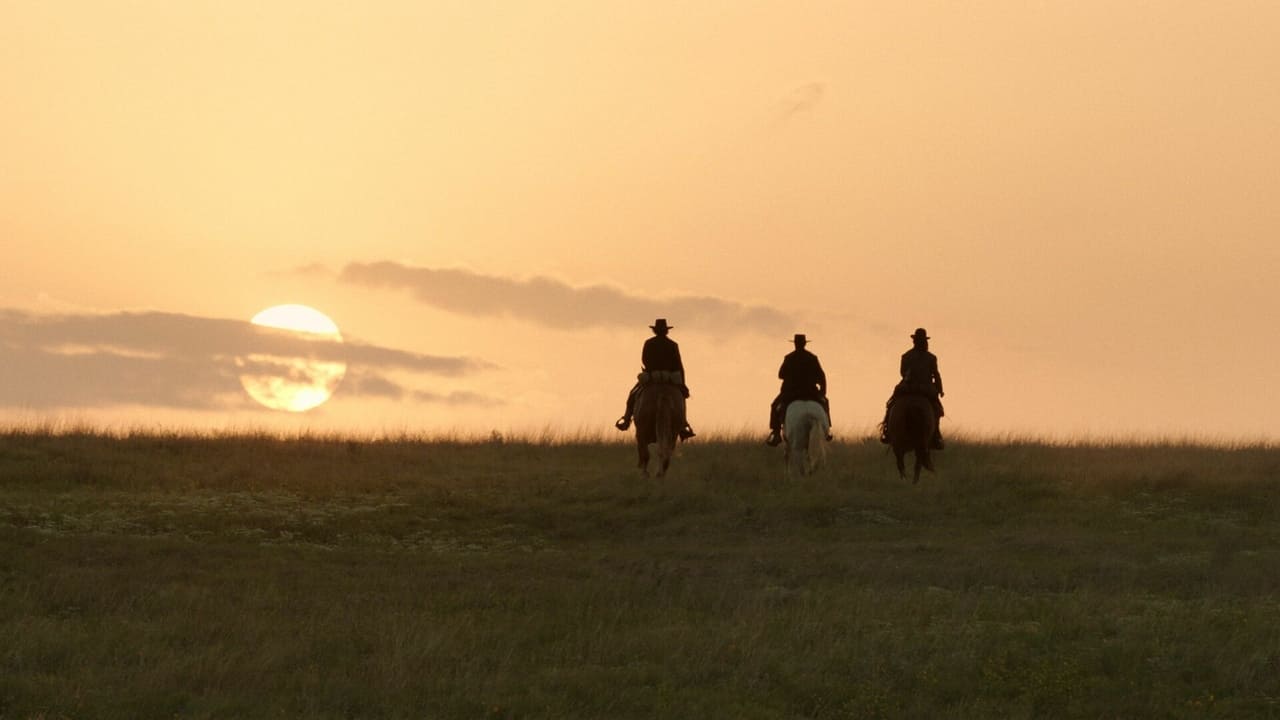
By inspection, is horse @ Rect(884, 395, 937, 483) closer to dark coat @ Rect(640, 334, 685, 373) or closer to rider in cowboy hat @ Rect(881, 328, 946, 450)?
rider in cowboy hat @ Rect(881, 328, 946, 450)

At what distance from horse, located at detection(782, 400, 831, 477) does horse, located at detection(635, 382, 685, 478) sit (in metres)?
2.24

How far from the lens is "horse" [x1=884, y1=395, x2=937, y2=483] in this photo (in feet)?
100

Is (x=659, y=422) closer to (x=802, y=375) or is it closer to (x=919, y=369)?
(x=802, y=375)

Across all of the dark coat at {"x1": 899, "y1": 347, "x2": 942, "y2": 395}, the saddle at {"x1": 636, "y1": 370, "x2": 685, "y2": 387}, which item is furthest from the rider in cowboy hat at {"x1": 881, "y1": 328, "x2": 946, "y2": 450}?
the saddle at {"x1": 636, "y1": 370, "x2": 685, "y2": 387}

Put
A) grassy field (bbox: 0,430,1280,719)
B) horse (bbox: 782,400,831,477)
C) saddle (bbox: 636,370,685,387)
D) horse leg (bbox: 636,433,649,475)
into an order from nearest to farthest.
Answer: grassy field (bbox: 0,430,1280,719) → horse (bbox: 782,400,831,477) → horse leg (bbox: 636,433,649,475) → saddle (bbox: 636,370,685,387)

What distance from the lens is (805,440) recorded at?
3030 centimetres

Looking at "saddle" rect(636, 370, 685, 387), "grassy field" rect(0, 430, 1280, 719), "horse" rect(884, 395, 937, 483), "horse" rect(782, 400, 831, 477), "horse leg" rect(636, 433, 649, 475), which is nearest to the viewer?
"grassy field" rect(0, 430, 1280, 719)

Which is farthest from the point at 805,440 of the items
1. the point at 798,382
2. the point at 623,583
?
the point at 623,583

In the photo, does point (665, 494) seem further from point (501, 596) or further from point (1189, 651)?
point (1189, 651)

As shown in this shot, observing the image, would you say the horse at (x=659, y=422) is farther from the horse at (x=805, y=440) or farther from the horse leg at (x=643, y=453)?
the horse at (x=805, y=440)

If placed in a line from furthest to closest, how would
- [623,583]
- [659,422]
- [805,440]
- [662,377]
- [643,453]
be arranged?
[662,377], [643,453], [659,422], [805,440], [623,583]

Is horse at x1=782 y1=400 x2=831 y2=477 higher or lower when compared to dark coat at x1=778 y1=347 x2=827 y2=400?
lower

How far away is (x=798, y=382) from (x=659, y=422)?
2900 millimetres

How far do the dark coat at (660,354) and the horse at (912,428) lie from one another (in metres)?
4.46
